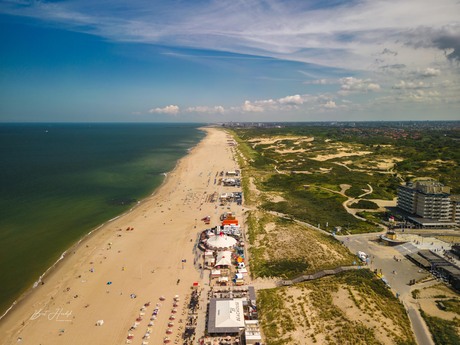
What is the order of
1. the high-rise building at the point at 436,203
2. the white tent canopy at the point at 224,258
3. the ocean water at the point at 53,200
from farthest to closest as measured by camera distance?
1. the high-rise building at the point at 436,203
2. the ocean water at the point at 53,200
3. the white tent canopy at the point at 224,258

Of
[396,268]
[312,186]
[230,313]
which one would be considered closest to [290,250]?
[396,268]

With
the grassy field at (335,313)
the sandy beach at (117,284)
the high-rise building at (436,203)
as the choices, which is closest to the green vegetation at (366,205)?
the high-rise building at (436,203)

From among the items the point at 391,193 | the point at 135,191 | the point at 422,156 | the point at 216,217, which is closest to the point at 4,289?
the point at 216,217

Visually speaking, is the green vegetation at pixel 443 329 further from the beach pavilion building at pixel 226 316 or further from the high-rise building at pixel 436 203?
the high-rise building at pixel 436 203

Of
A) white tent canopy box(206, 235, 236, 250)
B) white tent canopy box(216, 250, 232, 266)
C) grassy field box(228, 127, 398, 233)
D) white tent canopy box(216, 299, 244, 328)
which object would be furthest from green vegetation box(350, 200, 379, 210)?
white tent canopy box(216, 299, 244, 328)

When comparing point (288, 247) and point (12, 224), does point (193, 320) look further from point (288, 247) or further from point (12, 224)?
point (12, 224)

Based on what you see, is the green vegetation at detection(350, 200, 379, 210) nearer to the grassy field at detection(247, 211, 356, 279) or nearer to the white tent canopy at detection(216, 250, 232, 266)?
the grassy field at detection(247, 211, 356, 279)
